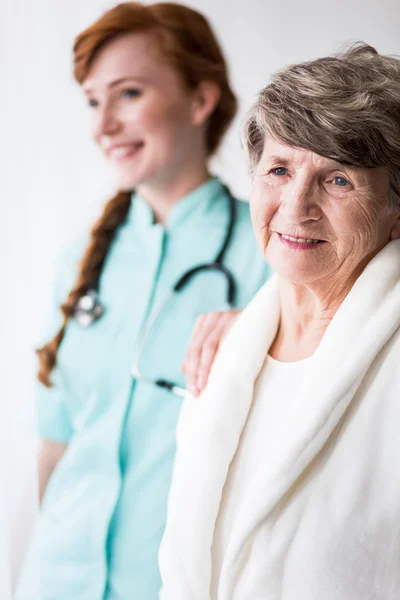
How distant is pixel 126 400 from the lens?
1517 millimetres

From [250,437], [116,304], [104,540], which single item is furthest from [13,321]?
[250,437]

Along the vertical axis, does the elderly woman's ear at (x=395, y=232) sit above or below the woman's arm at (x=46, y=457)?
above

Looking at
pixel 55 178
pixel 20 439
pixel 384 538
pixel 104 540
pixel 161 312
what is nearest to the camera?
pixel 384 538

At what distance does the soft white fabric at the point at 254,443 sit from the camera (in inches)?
Result: 39.8

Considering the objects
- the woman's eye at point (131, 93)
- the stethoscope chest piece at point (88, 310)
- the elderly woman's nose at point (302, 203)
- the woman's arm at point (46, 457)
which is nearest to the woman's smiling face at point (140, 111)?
the woman's eye at point (131, 93)

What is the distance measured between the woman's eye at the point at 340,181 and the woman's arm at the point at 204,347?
1.24 feet

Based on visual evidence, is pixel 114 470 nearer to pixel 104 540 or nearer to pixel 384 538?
pixel 104 540

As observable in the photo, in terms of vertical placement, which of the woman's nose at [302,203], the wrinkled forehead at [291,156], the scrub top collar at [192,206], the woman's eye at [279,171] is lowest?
the scrub top collar at [192,206]

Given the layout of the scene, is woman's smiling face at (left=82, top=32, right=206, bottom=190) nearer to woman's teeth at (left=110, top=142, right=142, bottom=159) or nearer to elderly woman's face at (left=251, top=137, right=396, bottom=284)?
woman's teeth at (left=110, top=142, right=142, bottom=159)

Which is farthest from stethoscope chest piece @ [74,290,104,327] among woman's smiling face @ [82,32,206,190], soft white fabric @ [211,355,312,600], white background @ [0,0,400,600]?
soft white fabric @ [211,355,312,600]

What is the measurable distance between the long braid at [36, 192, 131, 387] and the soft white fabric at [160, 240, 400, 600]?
740 mm

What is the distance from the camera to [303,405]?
Result: 93 centimetres

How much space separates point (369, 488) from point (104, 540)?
740 mm

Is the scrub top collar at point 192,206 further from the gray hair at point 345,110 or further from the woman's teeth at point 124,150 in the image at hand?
the gray hair at point 345,110
